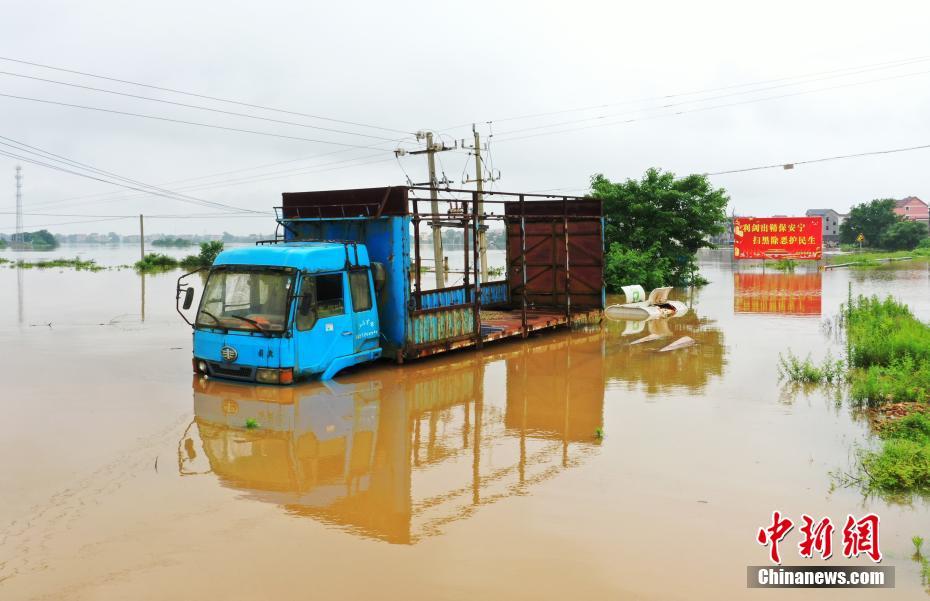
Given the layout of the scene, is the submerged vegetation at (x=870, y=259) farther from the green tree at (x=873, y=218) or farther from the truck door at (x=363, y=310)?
the truck door at (x=363, y=310)

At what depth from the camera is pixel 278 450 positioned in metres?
8.30

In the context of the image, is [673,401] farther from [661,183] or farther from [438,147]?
[661,183]

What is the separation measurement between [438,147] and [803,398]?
20.6m

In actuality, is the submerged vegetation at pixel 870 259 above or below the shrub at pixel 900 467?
above

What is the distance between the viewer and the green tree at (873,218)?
76562mm

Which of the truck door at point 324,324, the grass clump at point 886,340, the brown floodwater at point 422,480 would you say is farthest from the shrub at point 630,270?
the truck door at point 324,324

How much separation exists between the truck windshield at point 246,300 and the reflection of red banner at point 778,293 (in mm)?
16514

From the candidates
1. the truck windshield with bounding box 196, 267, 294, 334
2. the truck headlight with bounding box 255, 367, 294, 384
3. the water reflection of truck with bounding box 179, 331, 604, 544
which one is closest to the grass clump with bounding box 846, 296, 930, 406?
the water reflection of truck with bounding box 179, 331, 604, 544

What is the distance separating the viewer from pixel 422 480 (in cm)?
744

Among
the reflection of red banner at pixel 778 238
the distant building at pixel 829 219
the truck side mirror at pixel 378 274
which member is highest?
the distant building at pixel 829 219

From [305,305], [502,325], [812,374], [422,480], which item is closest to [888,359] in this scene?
[812,374]

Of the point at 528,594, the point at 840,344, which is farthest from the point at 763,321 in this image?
the point at 528,594

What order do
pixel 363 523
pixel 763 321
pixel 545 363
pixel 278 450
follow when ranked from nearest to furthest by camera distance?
pixel 363 523 < pixel 278 450 < pixel 545 363 < pixel 763 321

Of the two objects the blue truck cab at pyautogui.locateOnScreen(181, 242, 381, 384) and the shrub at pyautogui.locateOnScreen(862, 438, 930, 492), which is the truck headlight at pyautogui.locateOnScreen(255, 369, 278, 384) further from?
the shrub at pyautogui.locateOnScreen(862, 438, 930, 492)
